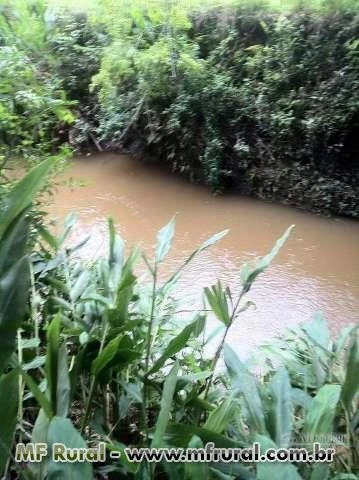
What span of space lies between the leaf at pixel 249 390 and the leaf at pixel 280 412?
23 mm

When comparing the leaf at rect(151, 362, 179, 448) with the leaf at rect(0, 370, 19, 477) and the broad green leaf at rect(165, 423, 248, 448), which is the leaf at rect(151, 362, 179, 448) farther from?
the leaf at rect(0, 370, 19, 477)

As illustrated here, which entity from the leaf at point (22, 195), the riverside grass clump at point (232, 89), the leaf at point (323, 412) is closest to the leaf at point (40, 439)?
the leaf at point (22, 195)

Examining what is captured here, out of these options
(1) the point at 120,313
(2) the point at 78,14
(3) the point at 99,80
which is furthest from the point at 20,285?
(2) the point at 78,14

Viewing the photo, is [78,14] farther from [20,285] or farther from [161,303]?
[20,285]

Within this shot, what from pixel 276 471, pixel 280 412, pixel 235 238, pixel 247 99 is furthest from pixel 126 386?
pixel 247 99

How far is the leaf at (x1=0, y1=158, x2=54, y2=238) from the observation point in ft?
2.84

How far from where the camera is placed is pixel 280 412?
1.00 metres

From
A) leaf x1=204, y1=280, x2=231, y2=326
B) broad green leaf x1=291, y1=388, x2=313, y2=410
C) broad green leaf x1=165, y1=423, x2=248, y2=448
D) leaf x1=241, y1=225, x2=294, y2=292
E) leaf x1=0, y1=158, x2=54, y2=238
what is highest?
leaf x1=0, y1=158, x2=54, y2=238

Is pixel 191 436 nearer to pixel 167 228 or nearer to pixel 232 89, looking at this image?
pixel 167 228

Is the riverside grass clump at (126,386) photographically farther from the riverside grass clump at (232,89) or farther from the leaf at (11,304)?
the riverside grass clump at (232,89)

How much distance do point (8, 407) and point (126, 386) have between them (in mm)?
444

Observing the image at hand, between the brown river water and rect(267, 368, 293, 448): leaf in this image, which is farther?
the brown river water

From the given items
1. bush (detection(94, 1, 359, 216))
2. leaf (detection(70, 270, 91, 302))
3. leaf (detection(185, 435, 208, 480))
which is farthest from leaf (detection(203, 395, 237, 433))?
bush (detection(94, 1, 359, 216))

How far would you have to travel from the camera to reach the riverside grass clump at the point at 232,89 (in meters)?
4.49
